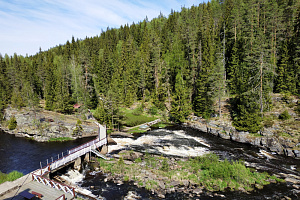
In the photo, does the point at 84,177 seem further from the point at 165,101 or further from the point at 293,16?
the point at 293,16

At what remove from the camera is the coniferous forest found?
134 ft

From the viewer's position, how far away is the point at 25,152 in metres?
32.8

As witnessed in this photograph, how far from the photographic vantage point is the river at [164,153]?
64.1 ft

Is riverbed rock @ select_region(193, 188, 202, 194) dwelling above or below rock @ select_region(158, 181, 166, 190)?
below

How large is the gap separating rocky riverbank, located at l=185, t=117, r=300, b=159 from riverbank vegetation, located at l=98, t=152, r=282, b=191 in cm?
1119

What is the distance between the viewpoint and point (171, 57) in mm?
71000

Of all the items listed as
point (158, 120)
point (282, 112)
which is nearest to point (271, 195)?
point (282, 112)

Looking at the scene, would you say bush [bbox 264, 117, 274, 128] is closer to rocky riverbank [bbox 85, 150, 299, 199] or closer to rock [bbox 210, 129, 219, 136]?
rock [bbox 210, 129, 219, 136]

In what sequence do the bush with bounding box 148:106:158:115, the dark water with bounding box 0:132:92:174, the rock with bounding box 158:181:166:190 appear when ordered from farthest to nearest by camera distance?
the bush with bounding box 148:106:158:115 < the dark water with bounding box 0:132:92:174 < the rock with bounding box 158:181:166:190

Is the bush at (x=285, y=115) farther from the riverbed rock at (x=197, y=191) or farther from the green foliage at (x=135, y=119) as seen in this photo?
the green foliage at (x=135, y=119)

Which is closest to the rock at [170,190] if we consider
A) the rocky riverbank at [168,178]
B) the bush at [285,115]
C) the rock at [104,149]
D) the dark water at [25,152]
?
the rocky riverbank at [168,178]

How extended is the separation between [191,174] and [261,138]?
20.4m

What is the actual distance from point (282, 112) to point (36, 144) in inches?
2070

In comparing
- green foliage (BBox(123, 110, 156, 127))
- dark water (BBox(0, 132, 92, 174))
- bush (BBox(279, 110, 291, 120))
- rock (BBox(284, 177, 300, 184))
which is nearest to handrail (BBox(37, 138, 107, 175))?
dark water (BBox(0, 132, 92, 174))
